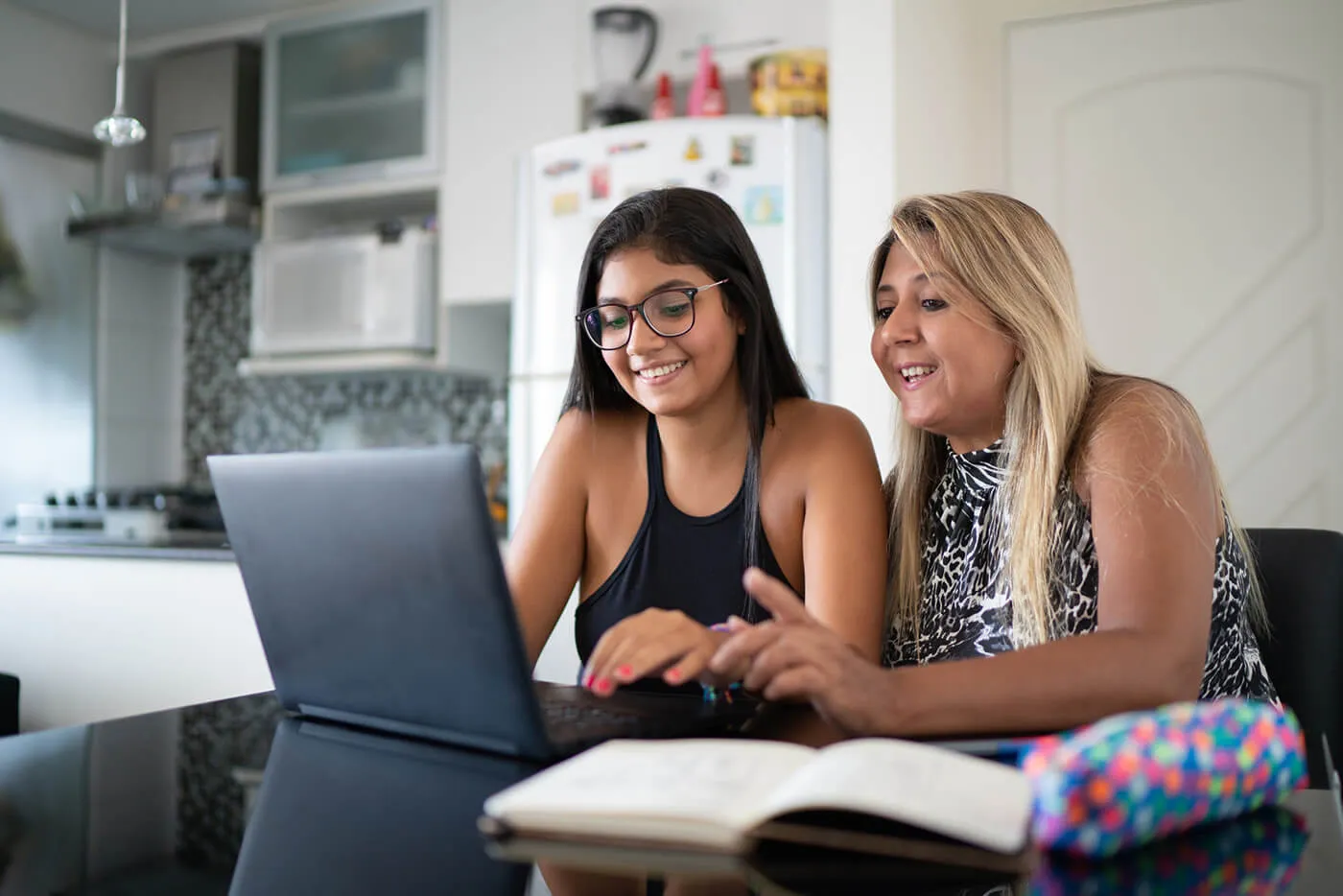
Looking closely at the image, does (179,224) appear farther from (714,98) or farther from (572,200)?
(714,98)

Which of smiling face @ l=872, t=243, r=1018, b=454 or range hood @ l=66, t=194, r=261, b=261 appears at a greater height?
range hood @ l=66, t=194, r=261, b=261

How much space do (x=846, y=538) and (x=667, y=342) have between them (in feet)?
0.98

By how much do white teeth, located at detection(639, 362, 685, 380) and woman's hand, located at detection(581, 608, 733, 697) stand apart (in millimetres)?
492

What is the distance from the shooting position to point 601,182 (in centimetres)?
319

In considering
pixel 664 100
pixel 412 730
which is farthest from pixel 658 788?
pixel 664 100

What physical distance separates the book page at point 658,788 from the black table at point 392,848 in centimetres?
2

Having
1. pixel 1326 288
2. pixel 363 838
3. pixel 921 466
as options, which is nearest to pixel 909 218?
pixel 921 466

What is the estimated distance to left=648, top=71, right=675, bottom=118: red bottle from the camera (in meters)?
3.27

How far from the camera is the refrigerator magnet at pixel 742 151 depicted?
3.02 meters

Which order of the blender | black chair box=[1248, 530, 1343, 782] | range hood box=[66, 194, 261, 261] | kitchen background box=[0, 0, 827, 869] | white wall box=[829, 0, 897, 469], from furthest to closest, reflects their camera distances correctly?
range hood box=[66, 194, 261, 261] < kitchen background box=[0, 0, 827, 869] < the blender < white wall box=[829, 0, 897, 469] < black chair box=[1248, 530, 1343, 782]

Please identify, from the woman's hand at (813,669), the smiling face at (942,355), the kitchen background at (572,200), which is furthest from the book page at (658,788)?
the kitchen background at (572,200)

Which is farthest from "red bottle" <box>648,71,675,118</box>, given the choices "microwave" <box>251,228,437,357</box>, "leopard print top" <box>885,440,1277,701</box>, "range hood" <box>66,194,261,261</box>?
"leopard print top" <box>885,440,1277,701</box>

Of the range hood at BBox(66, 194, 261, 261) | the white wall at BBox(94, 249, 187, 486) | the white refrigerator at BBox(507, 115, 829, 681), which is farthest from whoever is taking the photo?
the white wall at BBox(94, 249, 187, 486)

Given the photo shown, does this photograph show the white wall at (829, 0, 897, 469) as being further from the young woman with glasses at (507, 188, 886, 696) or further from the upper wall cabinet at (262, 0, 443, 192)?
the upper wall cabinet at (262, 0, 443, 192)
